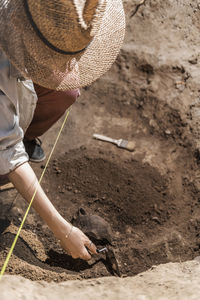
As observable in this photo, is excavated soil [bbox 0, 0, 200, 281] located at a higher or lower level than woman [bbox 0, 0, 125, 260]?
lower

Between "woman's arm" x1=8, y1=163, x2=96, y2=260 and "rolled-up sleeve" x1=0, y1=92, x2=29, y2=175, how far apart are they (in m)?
0.04

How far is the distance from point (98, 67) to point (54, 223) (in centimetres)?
80

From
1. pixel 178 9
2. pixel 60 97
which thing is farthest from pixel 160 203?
pixel 178 9

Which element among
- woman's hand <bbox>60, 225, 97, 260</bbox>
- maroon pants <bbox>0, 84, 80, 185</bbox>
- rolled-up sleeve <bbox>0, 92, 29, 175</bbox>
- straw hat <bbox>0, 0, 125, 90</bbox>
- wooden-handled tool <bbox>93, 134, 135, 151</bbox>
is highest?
straw hat <bbox>0, 0, 125, 90</bbox>

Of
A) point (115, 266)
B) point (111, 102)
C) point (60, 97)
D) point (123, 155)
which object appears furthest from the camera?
point (111, 102)

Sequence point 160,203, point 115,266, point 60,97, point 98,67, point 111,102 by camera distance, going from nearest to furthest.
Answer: point 98,67 → point 115,266 → point 60,97 → point 160,203 → point 111,102

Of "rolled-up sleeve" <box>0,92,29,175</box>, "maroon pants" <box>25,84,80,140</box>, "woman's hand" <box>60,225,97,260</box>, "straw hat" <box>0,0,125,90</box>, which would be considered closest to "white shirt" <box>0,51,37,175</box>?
"rolled-up sleeve" <box>0,92,29,175</box>

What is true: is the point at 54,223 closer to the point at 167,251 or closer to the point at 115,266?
the point at 115,266

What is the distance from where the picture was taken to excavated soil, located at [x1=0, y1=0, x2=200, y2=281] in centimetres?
226

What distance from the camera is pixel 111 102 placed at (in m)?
3.22

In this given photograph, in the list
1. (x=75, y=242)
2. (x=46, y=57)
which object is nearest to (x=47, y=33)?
(x=46, y=57)

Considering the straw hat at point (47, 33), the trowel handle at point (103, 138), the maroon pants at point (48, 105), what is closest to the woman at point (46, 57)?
the straw hat at point (47, 33)

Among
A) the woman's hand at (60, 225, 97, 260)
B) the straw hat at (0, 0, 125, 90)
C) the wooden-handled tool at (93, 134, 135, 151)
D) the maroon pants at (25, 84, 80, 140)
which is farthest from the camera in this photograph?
the wooden-handled tool at (93, 134, 135, 151)

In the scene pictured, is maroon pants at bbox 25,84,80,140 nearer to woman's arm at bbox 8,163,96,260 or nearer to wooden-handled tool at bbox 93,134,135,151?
wooden-handled tool at bbox 93,134,135,151
